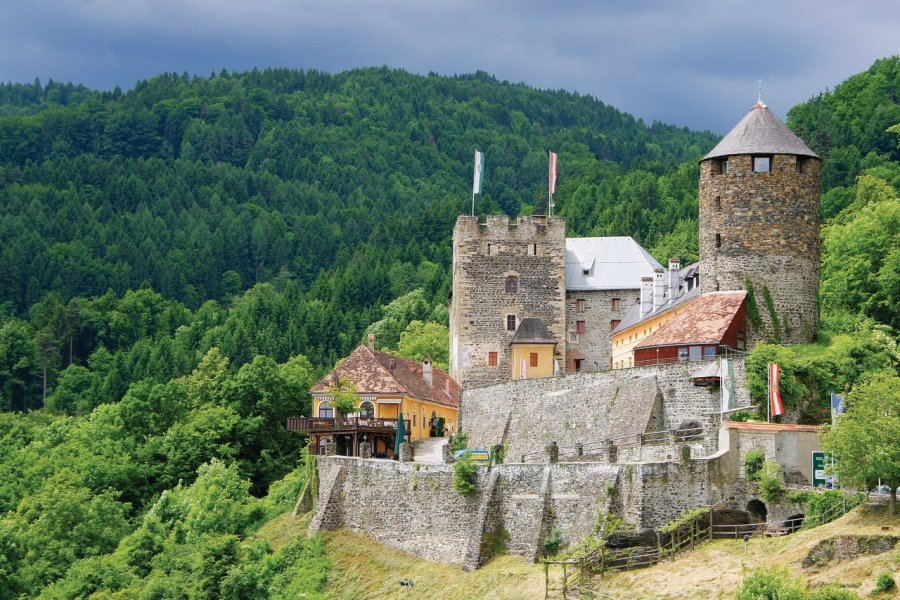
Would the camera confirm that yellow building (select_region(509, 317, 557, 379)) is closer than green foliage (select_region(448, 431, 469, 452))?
No

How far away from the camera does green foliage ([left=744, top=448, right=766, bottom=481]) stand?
49.3m

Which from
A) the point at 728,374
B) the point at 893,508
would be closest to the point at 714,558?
the point at 893,508

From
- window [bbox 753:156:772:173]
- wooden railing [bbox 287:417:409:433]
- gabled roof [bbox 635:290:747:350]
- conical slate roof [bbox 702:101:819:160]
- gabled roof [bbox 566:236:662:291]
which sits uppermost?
conical slate roof [bbox 702:101:819:160]

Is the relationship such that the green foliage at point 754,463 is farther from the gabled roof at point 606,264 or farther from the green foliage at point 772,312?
the gabled roof at point 606,264

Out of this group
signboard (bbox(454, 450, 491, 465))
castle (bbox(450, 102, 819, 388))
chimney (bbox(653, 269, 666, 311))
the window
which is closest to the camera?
signboard (bbox(454, 450, 491, 465))

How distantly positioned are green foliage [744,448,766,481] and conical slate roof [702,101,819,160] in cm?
1519

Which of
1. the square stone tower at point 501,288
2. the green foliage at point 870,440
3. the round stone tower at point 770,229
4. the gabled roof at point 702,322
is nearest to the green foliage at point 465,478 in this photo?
the gabled roof at point 702,322

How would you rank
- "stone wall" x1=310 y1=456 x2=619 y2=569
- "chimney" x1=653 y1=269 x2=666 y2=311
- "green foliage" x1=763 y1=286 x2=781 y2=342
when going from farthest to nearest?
"chimney" x1=653 y1=269 x2=666 y2=311
"green foliage" x1=763 y1=286 x2=781 y2=342
"stone wall" x1=310 y1=456 x2=619 y2=569

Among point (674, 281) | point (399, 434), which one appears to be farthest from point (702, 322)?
point (399, 434)

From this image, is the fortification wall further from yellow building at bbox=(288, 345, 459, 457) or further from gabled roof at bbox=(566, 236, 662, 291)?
gabled roof at bbox=(566, 236, 662, 291)

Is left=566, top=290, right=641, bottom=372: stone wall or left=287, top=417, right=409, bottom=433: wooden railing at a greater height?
left=566, top=290, right=641, bottom=372: stone wall

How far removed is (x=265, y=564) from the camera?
61.0 metres

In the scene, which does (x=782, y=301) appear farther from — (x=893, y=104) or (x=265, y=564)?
(x=893, y=104)

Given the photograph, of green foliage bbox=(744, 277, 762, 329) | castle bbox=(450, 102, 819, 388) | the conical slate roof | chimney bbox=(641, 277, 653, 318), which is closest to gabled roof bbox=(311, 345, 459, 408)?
castle bbox=(450, 102, 819, 388)
